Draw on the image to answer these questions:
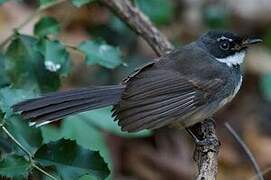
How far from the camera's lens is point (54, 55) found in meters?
3.78

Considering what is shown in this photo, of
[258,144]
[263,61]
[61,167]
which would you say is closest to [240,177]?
[258,144]

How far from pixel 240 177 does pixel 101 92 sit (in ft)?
7.96

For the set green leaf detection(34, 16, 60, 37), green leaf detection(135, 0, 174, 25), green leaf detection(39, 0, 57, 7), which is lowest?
green leaf detection(34, 16, 60, 37)

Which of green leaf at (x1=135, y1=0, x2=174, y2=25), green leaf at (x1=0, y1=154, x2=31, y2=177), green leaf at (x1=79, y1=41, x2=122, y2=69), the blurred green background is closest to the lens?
green leaf at (x1=0, y1=154, x2=31, y2=177)

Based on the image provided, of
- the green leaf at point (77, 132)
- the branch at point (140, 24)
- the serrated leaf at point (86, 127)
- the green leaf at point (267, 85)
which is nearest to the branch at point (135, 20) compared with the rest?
the branch at point (140, 24)

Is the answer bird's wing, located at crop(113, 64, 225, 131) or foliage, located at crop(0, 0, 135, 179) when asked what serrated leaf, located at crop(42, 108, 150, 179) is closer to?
foliage, located at crop(0, 0, 135, 179)

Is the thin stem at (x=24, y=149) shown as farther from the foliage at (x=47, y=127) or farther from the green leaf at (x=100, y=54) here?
the green leaf at (x=100, y=54)

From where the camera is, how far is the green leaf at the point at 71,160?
121 inches

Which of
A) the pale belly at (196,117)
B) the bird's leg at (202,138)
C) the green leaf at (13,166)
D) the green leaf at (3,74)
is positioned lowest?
the green leaf at (13,166)

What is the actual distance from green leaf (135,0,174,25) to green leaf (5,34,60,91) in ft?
3.28

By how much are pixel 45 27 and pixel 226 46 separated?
3.63 ft

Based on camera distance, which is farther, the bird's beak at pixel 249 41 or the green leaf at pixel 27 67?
the bird's beak at pixel 249 41

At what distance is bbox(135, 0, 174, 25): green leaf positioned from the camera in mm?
4801

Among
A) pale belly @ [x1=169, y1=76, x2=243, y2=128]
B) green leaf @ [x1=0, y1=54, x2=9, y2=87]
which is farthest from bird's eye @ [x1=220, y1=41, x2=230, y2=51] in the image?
green leaf @ [x1=0, y1=54, x2=9, y2=87]
